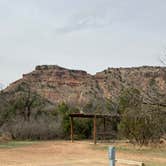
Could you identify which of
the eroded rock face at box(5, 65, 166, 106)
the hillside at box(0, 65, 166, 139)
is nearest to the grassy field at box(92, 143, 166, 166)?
the hillside at box(0, 65, 166, 139)

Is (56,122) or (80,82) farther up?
(80,82)

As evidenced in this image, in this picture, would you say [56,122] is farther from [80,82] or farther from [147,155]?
[80,82]

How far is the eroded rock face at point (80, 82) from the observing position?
2232 inches

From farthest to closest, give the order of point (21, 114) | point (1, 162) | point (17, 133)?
1. point (21, 114)
2. point (17, 133)
3. point (1, 162)

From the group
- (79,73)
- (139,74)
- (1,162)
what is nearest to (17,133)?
(1,162)

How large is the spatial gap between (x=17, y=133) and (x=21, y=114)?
5.99m

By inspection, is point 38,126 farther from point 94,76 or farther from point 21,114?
point 94,76

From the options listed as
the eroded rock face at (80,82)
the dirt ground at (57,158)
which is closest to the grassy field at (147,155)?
the dirt ground at (57,158)

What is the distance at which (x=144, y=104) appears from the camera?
55.4ft

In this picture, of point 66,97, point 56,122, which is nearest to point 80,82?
point 66,97

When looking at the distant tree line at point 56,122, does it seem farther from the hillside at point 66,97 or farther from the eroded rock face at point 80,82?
the eroded rock face at point 80,82

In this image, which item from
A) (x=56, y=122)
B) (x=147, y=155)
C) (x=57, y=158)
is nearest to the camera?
(x=57, y=158)

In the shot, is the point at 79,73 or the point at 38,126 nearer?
the point at 38,126

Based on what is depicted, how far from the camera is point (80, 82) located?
74312 mm
